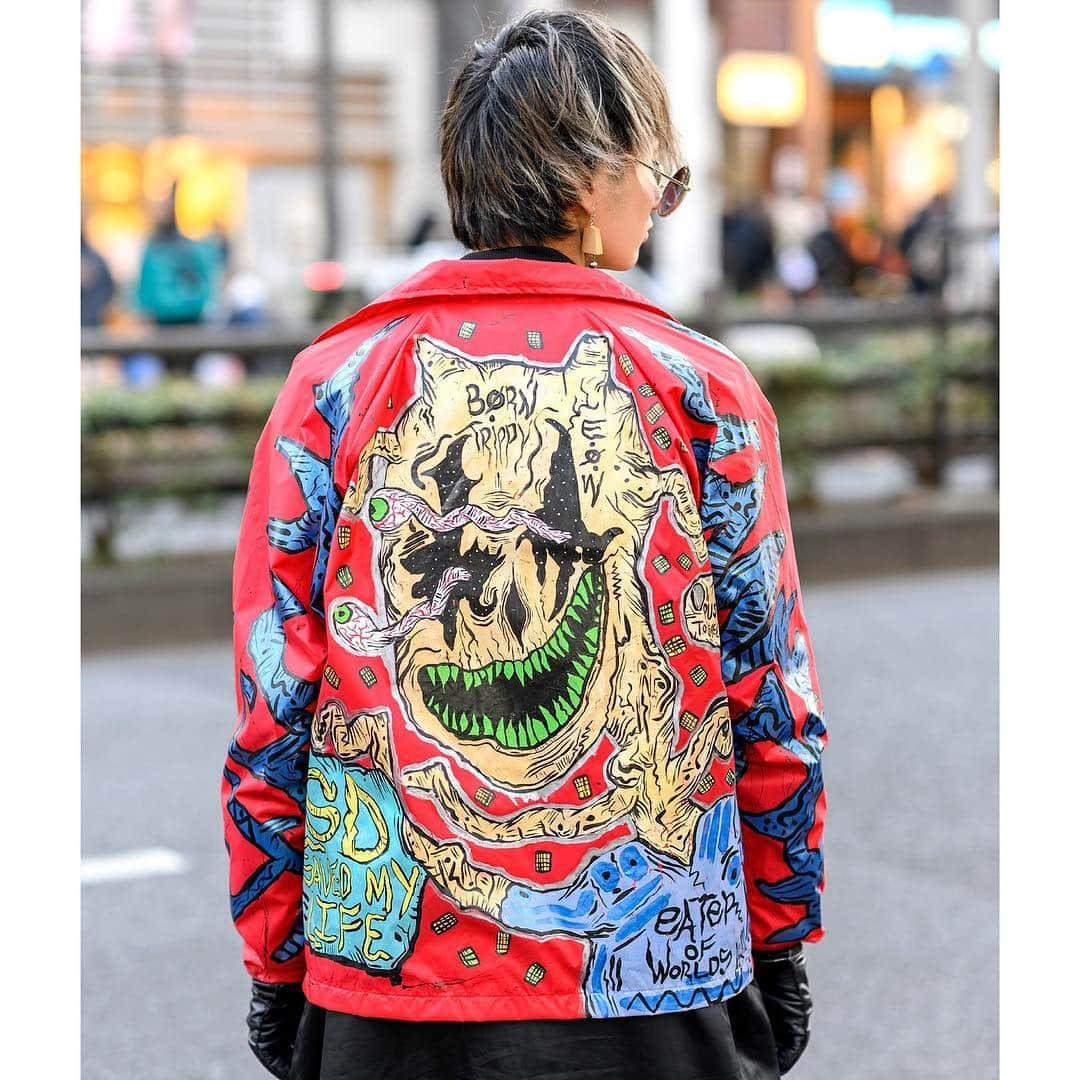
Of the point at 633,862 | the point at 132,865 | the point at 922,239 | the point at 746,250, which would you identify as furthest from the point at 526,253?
the point at 922,239

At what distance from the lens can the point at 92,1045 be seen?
416 centimetres

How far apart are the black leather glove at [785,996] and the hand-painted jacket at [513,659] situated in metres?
0.14

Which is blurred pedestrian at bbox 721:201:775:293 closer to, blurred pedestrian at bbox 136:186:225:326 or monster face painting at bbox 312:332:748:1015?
blurred pedestrian at bbox 136:186:225:326

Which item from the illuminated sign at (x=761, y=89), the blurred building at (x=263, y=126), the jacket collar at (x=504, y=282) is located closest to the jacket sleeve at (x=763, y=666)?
the jacket collar at (x=504, y=282)

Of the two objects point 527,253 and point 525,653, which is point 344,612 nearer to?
point 525,653

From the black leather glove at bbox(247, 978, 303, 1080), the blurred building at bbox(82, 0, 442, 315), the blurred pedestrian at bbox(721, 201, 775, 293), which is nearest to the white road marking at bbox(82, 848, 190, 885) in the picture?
the black leather glove at bbox(247, 978, 303, 1080)

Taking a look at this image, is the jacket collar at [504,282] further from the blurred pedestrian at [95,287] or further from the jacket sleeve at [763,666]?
the blurred pedestrian at [95,287]

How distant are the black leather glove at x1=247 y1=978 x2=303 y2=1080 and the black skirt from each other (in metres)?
0.15

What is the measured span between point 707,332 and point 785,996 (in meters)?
8.71

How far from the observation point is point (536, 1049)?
1.87 meters

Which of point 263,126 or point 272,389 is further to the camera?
point 263,126
